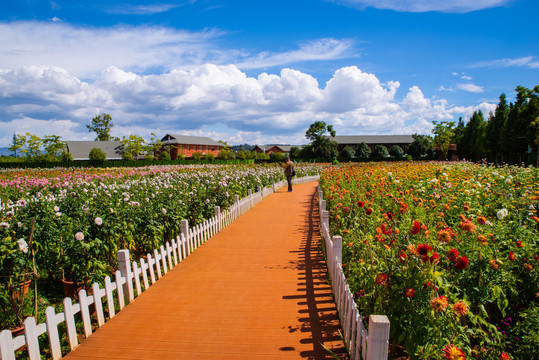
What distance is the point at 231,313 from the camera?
13.4 ft

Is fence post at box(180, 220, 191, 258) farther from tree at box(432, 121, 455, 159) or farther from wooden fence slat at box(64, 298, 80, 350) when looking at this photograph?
tree at box(432, 121, 455, 159)

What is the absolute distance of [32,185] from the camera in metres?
11.4

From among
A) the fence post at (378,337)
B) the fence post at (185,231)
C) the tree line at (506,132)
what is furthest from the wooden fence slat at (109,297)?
the tree line at (506,132)

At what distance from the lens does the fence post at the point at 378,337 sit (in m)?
2.23

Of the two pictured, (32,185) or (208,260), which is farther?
(32,185)

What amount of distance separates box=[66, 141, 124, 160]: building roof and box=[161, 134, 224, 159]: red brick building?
406 inches

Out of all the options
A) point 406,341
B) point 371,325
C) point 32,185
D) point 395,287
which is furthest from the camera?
point 32,185

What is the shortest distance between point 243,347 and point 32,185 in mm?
11399

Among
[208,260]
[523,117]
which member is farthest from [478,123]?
[208,260]

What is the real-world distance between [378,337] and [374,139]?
88665mm

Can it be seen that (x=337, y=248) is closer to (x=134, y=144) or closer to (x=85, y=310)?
(x=85, y=310)

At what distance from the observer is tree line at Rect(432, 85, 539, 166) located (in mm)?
33250

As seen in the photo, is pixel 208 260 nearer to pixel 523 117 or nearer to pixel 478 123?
pixel 523 117

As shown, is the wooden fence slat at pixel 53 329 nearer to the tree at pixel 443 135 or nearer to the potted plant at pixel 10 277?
the potted plant at pixel 10 277
